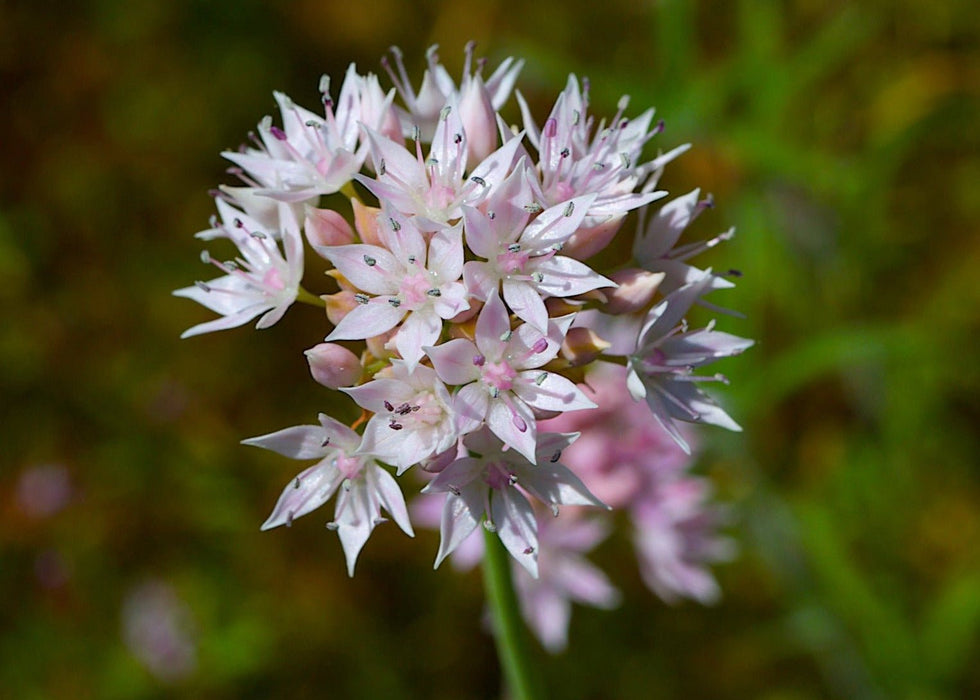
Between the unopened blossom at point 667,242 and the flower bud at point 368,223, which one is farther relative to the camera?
the unopened blossom at point 667,242

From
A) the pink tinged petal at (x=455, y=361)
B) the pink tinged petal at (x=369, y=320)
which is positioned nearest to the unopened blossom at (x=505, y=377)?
the pink tinged petal at (x=455, y=361)

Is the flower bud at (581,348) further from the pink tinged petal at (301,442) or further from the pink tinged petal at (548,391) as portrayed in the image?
the pink tinged petal at (301,442)

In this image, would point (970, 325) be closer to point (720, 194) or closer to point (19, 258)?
point (720, 194)

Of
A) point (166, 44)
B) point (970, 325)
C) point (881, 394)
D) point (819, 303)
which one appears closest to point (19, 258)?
point (166, 44)

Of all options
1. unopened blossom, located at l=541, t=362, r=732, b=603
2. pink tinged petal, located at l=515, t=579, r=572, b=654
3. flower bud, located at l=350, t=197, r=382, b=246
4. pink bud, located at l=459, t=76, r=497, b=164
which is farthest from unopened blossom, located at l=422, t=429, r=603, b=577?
pink tinged petal, located at l=515, t=579, r=572, b=654

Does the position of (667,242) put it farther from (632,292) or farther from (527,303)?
(527,303)

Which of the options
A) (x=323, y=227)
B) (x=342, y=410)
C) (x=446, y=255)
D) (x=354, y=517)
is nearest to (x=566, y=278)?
(x=446, y=255)

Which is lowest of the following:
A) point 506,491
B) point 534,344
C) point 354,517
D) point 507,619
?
point 507,619
